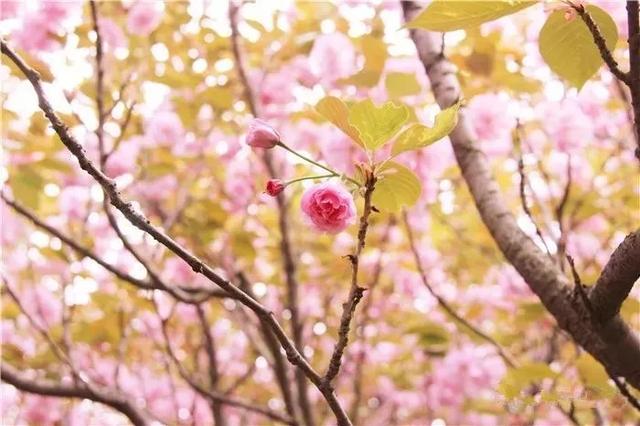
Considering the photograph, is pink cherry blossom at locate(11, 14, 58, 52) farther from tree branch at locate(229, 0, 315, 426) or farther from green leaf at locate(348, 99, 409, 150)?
green leaf at locate(348, 99, 409, 150)

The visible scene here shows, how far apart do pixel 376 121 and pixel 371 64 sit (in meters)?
0.90

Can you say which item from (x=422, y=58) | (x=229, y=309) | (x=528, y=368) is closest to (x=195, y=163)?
(x=229, y=309)

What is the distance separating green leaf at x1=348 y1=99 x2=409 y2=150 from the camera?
31.1 inches

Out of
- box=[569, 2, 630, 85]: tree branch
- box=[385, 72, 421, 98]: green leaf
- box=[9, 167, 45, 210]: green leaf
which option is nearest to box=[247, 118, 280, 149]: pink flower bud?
box=[569, 2, 630, 85]: tree branch

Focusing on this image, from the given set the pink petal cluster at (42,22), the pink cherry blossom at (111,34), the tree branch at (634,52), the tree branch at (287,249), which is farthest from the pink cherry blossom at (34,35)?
the tree branch at (634,52)

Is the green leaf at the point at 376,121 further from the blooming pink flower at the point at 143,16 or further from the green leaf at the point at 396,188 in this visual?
the blooming pink flower at the point at 143,16

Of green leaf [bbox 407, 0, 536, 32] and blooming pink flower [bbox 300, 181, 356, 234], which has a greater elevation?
green leaf [bbox 407, 0, 536, 32]

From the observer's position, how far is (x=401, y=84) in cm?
151

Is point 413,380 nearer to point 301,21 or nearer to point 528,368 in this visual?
point 301,21

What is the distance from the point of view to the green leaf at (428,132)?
77cm

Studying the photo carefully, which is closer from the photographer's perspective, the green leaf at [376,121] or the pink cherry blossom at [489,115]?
the green leaf at [376,121]

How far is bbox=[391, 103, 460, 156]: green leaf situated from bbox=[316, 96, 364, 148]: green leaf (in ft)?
0.16

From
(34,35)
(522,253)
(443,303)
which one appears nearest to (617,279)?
(522,253)

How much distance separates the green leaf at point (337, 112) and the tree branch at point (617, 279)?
0.32 meters
